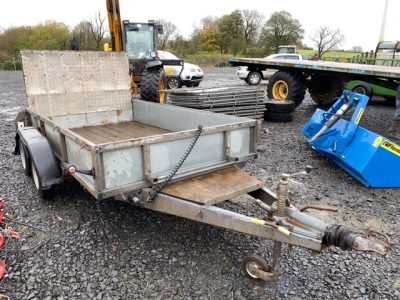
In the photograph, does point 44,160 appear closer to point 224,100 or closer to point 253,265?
point 253,265

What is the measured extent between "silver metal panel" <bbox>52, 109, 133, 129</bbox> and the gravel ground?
3.26 feet

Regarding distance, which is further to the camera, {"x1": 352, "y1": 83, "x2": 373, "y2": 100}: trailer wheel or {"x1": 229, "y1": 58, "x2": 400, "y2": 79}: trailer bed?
{"x1": 352, "y1": 83, "x2": 373, "y2": 100}: trailer wheel

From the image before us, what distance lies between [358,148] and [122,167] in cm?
315

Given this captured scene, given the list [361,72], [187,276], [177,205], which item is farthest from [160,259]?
[361,72]

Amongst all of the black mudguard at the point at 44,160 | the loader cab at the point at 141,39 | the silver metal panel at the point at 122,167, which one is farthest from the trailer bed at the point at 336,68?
the black mudguard at the point at 44,160

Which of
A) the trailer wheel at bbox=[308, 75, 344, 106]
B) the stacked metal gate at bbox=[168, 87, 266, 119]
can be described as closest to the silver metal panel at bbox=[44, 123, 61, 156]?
the stacked metal gate at bbox=[168, 87, 266, 119]

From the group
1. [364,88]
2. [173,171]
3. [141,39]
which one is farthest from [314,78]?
[173,171]

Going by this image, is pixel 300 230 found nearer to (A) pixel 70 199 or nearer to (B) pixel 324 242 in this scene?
(B) pixel 324 242

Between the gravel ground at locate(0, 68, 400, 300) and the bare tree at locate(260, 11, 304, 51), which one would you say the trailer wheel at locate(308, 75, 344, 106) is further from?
the bare tree at locate(260, 11, 304, 51)

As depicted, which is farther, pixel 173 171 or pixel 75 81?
pixel 75 81

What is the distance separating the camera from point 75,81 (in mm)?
4742

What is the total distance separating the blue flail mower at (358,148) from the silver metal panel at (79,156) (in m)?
3.26

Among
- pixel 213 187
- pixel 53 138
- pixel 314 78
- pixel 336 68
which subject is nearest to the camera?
pixel 213 187

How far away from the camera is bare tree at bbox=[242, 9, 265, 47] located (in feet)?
154
